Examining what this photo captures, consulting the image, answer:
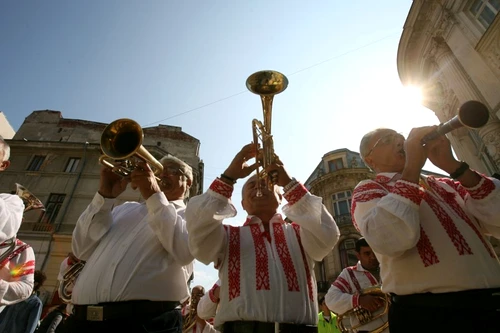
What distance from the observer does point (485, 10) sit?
28.2 feet

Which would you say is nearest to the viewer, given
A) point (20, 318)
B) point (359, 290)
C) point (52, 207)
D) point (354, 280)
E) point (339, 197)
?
point (359, 290)

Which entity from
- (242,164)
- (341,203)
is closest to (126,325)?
(242,164)

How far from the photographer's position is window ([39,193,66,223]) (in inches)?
616

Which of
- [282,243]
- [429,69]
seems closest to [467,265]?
[282,243]

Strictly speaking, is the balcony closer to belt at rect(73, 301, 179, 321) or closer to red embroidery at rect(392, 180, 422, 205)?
red embroidery at rect(392, 180, 422, 205)

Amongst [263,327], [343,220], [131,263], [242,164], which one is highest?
[343,220]

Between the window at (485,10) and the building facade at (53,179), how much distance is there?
13994mm

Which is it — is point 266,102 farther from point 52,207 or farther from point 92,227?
point 52,207

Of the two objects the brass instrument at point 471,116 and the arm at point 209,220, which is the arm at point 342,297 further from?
the brass instrument at point 471,116

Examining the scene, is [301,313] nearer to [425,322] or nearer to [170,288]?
[425,322]

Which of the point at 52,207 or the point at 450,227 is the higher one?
the point at 52,207

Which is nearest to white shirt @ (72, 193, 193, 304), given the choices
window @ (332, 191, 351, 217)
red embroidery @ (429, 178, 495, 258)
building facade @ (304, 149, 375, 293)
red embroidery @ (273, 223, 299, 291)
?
red embroidery @ (273, 223, 299, 291)

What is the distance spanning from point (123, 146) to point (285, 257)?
1.70 meters

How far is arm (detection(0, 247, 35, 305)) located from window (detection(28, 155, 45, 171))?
1878 centimetres
